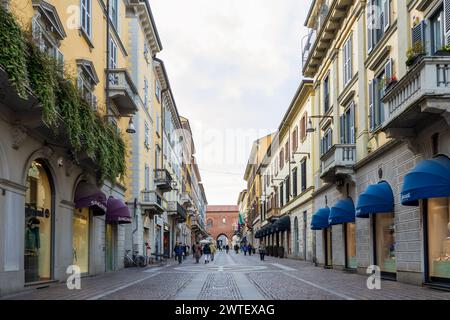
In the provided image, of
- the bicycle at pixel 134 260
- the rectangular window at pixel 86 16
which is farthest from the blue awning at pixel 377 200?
the bicycle at pixel 134 260

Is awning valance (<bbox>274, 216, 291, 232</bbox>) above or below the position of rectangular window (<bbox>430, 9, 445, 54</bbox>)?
below

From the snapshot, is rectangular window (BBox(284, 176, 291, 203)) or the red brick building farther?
the red brick building

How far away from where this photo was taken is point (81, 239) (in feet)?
79.7

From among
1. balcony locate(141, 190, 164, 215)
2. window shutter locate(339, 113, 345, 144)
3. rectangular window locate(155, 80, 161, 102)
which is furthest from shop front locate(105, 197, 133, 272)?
rectangular window locate(155, 80, 161, 102)

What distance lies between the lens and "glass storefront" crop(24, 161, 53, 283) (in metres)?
17.9

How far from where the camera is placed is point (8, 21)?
13.2 metres

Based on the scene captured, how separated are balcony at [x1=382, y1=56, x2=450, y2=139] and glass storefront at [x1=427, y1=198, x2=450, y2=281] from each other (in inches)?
89.4

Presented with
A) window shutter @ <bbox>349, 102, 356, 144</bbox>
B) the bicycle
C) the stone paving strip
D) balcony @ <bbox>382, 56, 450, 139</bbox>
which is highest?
window shutter @ <bbox>349, 102, 356, 144</bbox>

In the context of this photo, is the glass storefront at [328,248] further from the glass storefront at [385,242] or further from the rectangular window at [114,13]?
the rectangular window at [114,13]

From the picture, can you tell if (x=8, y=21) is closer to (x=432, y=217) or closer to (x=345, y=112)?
(x=432, y=217)

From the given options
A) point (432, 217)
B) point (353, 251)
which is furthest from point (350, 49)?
point (432, 217)

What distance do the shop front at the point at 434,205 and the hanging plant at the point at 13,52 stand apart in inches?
395

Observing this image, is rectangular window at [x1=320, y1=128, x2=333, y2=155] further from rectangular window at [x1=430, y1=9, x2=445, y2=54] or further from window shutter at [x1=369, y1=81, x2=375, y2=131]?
rectangular window at [x1=430, y1=9, x2=445, y2=54]
